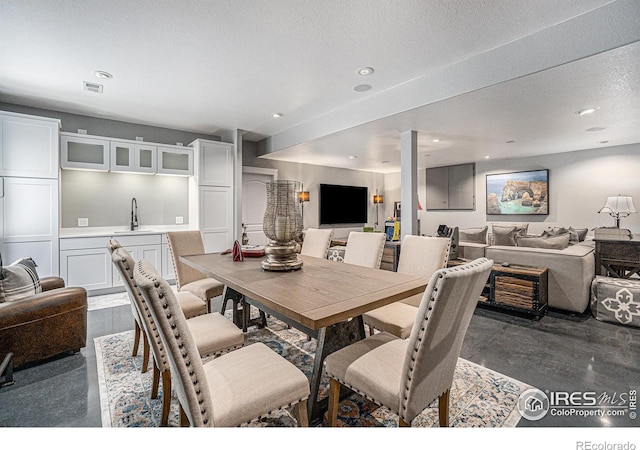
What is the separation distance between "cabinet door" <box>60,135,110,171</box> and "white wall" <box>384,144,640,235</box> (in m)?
7.37

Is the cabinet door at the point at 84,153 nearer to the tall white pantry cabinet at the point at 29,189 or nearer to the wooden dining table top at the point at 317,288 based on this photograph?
the tall white pantry cabinet at the point at 29,189

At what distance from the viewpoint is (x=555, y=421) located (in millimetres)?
1740

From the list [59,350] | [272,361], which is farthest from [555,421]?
[59,350]

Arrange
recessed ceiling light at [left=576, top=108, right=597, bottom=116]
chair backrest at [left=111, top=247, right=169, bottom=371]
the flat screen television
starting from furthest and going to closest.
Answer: the flat screen television, recessed ceiling light at [left=576, top=108, right=597, bottom=116], chair backrest at [left=111, top=247, right=169, bottom=371]

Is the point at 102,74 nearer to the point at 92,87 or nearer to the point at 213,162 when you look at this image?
the point at 92,87

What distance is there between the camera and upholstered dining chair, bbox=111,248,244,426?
4.92ft

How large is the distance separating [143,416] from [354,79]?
3.30 metres

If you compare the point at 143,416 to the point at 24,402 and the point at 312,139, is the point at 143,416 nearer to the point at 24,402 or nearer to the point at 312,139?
the point at 24,402

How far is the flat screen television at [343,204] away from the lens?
7.62m

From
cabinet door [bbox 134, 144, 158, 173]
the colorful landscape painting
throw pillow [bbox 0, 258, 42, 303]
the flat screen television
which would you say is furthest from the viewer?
the flat screen television

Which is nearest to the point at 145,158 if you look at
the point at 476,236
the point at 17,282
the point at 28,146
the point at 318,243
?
the point at 28,146

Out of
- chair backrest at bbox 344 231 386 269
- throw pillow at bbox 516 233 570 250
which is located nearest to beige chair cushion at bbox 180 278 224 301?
chair backrest at bbox 344 231 386 269

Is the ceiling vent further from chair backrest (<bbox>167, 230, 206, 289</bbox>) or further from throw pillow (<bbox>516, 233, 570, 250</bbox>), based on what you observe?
throw pillow (<bbox>516, 233, 570, 250</bbox>)

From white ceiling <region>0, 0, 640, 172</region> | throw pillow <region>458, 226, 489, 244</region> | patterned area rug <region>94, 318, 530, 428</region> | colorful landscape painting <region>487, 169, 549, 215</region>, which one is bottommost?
patterned area rug <region>94, 318, 530, 428</region>
